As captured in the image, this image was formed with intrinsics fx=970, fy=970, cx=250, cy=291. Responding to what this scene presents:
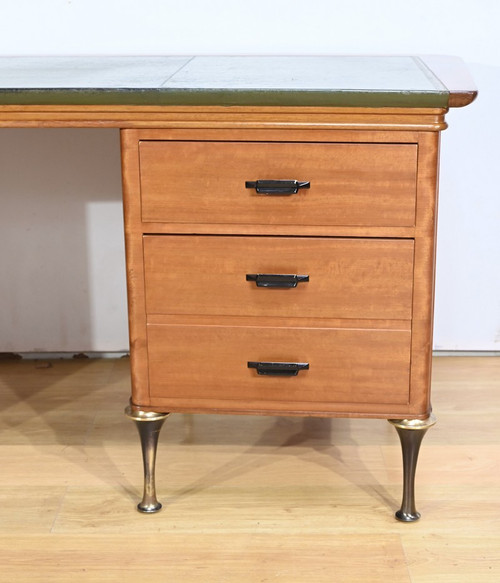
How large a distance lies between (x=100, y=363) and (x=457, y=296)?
3.30 ft

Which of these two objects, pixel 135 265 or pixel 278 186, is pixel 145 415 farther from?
pixel 278 186

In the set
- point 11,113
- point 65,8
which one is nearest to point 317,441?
point 11,113

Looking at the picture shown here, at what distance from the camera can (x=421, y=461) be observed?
2.15 metres

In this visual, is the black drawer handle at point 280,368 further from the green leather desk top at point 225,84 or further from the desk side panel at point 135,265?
the green leather desk top at point 225,84

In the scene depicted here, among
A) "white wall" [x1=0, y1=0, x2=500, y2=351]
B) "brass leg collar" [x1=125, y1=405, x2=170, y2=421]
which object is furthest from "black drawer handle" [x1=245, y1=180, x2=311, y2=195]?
"white wall" [x1=0, y1=0, x2=500, y2=351]

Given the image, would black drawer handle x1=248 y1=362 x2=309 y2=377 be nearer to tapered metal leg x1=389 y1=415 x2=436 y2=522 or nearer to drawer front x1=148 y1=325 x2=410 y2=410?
drawer front x1=148 y1=325 x2=410 y2=410

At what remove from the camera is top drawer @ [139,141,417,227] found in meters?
1.72

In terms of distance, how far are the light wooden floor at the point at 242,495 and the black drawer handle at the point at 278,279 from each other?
48 cm

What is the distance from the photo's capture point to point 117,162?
259 centimetres

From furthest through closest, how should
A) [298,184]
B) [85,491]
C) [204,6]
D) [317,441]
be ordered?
[204,6] → [317,441] → [85,491] → [298,184]

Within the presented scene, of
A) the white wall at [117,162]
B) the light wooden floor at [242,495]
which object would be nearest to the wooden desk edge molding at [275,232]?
the light wooden floor at [242,495]

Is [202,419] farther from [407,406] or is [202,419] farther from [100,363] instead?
[407,406]

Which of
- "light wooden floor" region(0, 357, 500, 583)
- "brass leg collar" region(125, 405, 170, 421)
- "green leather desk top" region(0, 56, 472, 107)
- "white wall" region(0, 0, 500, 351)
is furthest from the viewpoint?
"white wall" region(0, 0, 500, 351)

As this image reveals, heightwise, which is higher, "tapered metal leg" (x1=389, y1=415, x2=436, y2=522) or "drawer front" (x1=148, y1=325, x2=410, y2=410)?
"drawer front" (x1=148, y1=325, x2=410, y2=410)
